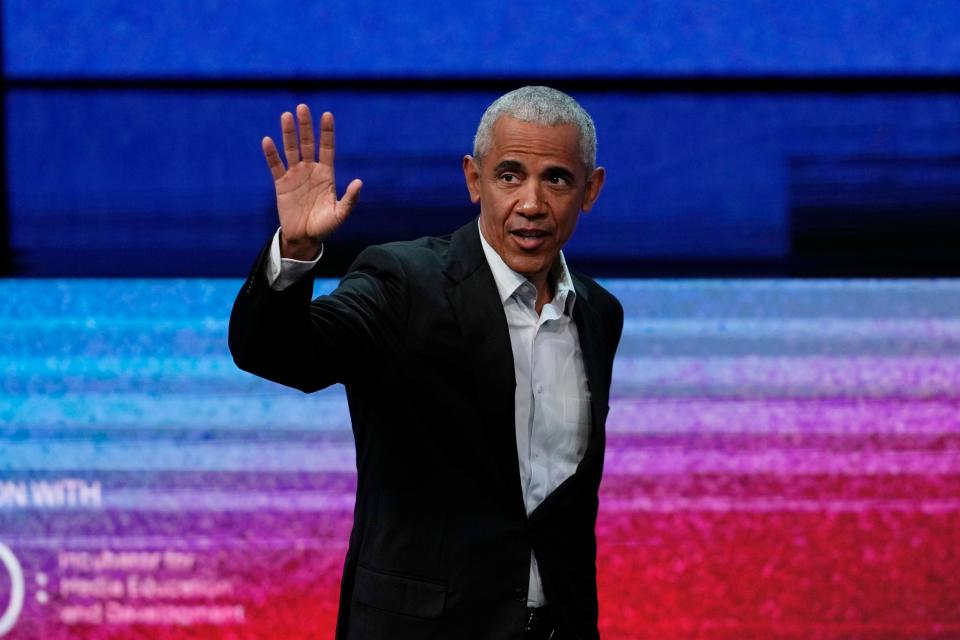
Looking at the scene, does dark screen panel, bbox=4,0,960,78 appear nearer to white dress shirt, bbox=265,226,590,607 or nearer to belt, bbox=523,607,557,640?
white dress shirt, bbox=265,226,590,607

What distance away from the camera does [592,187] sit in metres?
1.91

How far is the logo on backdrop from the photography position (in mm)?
2893

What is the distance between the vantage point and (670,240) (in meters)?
2.97

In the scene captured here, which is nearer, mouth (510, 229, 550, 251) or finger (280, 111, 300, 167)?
finger (280, 111, 300, 167)

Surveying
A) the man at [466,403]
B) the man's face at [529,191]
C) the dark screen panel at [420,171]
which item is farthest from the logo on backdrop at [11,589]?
the man's face at [529,191]

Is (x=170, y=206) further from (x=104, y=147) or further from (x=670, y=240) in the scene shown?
(x=670, y=240)

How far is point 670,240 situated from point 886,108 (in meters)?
0.62

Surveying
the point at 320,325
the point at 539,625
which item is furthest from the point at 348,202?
the point at 539,625

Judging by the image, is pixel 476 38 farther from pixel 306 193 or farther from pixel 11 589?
pixel 11 589

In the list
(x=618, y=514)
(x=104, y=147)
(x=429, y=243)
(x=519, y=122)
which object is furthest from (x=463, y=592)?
(x=104, y=147)

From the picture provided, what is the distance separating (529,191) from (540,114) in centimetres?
12

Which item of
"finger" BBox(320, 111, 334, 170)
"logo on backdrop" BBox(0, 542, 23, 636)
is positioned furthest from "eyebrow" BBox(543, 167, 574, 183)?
"logo on backdrop" BBox(0, 542, 23, 636)

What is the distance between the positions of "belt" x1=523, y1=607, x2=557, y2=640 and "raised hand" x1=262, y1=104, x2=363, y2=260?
58cm

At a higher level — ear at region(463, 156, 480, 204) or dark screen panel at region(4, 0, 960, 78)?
dark screen panel at region(4, 0, 960, 78)
